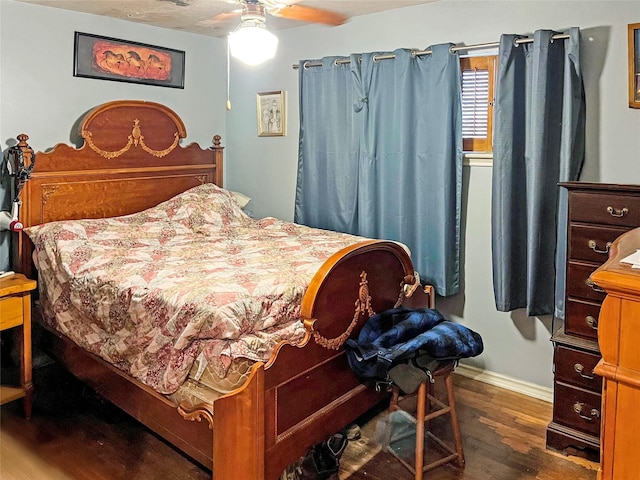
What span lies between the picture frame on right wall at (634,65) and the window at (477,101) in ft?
2.49

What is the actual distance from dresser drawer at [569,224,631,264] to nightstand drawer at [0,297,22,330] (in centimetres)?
279

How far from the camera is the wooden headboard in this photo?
11.0ft

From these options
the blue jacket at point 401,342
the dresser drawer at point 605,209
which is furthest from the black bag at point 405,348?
the dresser drawer at point 605,209

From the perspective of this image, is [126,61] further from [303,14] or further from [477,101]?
[477,101]

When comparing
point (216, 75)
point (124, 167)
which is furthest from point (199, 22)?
point (124, 167)

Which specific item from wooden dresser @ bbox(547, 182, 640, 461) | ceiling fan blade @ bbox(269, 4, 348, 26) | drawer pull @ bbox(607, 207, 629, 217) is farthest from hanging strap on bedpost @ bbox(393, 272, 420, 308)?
ceiling fan blade @ bbox(269, 4, 348, 26)

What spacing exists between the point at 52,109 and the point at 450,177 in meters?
2.59

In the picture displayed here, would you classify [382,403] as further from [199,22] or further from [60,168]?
[199,22]

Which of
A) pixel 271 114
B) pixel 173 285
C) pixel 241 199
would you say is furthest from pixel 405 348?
pixel 271 114

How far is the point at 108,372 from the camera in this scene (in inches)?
103

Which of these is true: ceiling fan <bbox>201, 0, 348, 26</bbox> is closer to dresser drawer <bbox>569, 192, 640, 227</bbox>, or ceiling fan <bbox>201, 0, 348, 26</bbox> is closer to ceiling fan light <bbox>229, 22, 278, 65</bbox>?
ceiling fan light <bbox>229, 22, 278, 65</bbox>

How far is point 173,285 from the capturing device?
239cm

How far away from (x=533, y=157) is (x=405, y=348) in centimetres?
140

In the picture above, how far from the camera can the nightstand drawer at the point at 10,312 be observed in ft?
9.11
